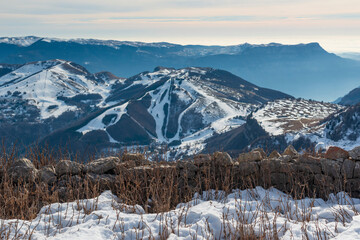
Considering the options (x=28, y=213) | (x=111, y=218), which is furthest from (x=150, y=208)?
(x=28, y=213)

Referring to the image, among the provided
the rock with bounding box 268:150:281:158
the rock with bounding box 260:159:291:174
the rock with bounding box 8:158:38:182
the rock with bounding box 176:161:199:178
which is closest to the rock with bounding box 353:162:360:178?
the rock with bounding box 260:159:291:174

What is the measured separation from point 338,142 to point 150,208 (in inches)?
6958

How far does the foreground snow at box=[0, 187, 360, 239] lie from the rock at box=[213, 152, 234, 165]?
211 cm

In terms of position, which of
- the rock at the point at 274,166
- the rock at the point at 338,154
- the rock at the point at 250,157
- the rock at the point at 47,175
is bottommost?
the rock at the point at 47,175

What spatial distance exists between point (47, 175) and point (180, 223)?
4619 millimetres

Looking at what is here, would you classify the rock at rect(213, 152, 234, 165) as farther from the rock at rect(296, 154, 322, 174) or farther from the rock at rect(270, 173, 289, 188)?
the rock at rect(296, 154, 322, 174)

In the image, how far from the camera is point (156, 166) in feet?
35.3

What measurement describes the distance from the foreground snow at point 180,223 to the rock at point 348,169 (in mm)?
1376

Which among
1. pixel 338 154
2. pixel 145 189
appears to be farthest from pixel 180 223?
pixel 338 154

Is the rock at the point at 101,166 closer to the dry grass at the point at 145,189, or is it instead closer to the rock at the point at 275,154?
the dry grass at the point at 145,189

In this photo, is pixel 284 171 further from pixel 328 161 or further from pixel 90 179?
pixel 90 179

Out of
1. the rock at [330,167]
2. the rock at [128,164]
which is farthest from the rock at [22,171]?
the rock at [330,167]

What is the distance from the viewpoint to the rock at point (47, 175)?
32.6 feet

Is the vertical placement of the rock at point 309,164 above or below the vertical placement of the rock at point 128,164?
above
